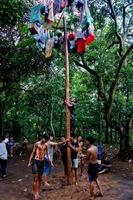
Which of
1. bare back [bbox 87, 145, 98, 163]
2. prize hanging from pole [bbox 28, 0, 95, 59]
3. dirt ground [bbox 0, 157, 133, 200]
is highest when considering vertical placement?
prize hanging from pole [bbox 28, 0, 95, 59]

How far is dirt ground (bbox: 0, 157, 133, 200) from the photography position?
1238 cm

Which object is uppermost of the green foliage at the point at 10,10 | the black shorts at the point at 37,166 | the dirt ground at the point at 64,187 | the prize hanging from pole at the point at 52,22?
the green foliage at the point at 10,10

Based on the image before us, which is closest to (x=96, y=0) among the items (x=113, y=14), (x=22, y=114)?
(x=113, y=14)

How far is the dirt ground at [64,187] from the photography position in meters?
12.4

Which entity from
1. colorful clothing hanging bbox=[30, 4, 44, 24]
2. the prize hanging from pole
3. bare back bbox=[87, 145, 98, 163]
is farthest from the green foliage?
bare back bbox=[87, 145, 98, 163]

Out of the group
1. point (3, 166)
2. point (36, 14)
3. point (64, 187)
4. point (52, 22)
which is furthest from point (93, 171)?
point (3, 166)

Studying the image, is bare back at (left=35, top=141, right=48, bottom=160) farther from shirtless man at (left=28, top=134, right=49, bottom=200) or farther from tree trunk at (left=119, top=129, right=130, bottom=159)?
tree trunk at (left=119, top=129, right=130, bottom=159)

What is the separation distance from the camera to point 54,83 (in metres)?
31.3

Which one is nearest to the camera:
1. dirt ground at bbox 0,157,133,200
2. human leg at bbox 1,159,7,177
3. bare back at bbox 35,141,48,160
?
bare back at bbox 35,141,48,160

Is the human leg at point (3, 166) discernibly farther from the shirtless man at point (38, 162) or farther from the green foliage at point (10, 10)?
the green foliage at point (10, 10)

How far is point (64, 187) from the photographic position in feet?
44.7

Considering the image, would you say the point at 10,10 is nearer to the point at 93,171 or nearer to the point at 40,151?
the point at 40,151

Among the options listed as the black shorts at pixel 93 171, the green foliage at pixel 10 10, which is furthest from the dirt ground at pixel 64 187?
the green foliage at pixel 10 10

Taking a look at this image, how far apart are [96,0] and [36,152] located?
11.3 m
